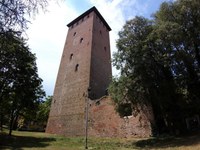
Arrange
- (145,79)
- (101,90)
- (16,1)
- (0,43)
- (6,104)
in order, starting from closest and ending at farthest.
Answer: (16,1) < (0,43) < (145,79) < (6,104) < (101,90)

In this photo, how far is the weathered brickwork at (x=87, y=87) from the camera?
18.0m

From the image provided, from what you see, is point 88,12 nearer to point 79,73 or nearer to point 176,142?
point 79,73

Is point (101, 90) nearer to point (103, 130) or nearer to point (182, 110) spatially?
point (103, 130)

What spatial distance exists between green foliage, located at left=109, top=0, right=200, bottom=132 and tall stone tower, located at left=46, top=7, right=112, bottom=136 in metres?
7.92

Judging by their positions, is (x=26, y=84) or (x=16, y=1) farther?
(x=26, y=84)

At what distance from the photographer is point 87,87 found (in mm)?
21812

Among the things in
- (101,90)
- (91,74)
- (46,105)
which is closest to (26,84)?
(91,74)

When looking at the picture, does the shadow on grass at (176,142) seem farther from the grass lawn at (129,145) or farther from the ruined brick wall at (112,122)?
the ruined brick wall at (112,122)

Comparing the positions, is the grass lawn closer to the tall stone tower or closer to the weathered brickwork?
the weathered brickwork

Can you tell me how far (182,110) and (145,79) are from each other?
4.24m

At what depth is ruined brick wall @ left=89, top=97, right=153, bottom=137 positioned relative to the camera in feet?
52.0

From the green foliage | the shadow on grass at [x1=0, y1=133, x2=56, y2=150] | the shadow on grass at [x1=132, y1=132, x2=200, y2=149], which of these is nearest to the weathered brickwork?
the green foliage

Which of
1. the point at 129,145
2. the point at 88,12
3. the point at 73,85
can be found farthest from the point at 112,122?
the point at 88,12

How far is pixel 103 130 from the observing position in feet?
62.2
